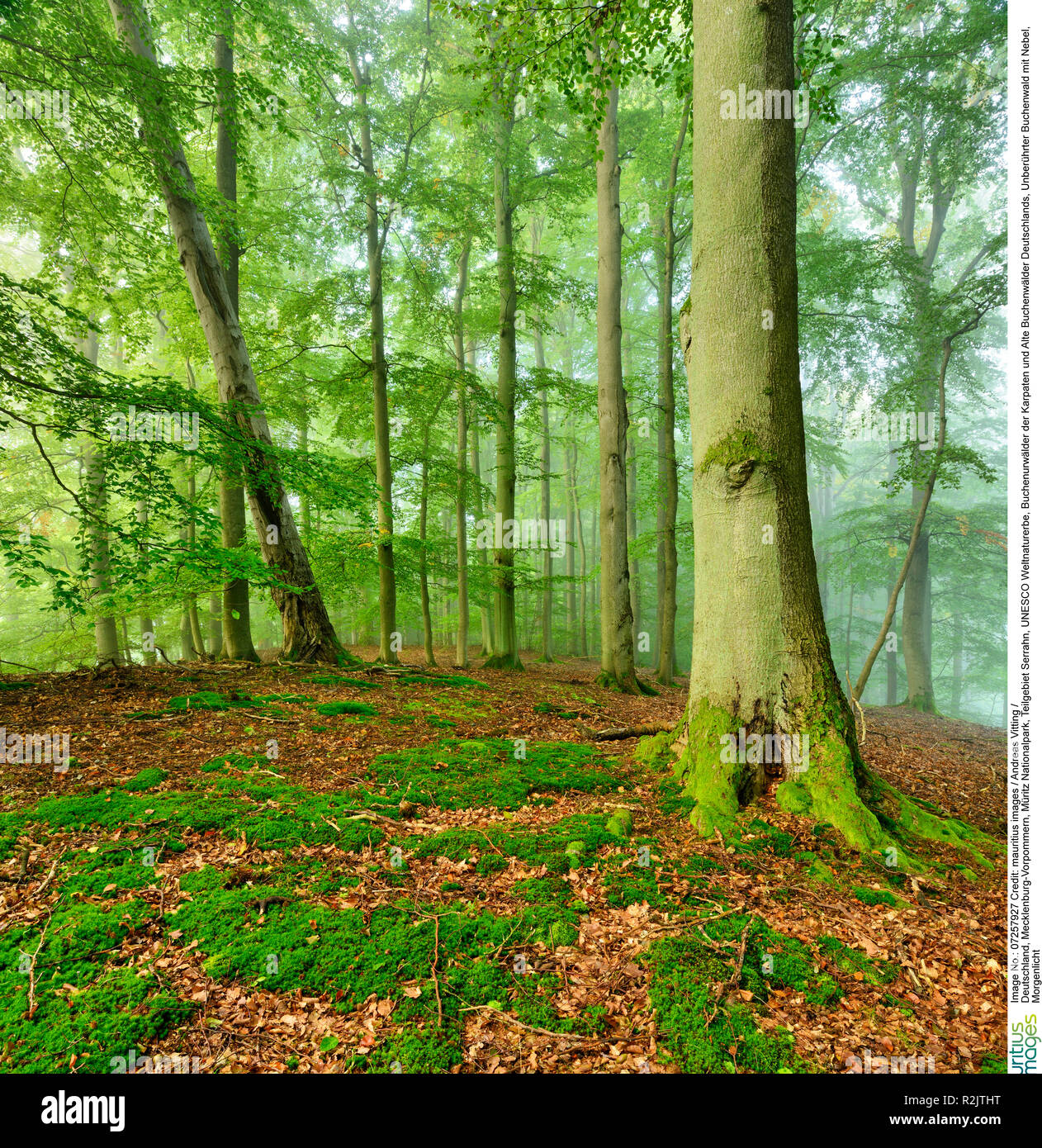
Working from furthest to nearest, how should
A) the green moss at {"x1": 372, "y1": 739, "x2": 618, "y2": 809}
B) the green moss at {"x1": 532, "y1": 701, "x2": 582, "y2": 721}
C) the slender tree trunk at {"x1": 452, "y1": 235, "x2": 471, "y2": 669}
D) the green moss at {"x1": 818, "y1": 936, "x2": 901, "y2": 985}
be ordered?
1. the slender tree trunk at {"x1": 452, "y1": 235, "x2": 471, "y2": 669}
2. the green moss at {"x1": 532, "y1": 701, "x2": 582, "y2": 721}
3. the green moss at {"x1": 372, "y1": 739, "x2": 618, "y2": 809}
4. the green moss at {"x1": 818, "y1": 936, "x2": 901, "y2": 985}

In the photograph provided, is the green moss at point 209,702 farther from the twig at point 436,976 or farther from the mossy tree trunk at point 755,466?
the mossy tree trunk at point 755,466

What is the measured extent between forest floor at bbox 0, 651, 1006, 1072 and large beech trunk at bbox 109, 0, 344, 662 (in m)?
3.59

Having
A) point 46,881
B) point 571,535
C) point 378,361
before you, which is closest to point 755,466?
point 46,881

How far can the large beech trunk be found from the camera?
5.89 metres

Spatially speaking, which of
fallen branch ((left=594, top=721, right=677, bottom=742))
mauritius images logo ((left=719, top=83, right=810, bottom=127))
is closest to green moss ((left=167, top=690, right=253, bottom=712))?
fallen branch ((left=594, top=721, right=677, bottom=742))

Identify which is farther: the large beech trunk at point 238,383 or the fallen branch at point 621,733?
the large beech trunk at point 238,383

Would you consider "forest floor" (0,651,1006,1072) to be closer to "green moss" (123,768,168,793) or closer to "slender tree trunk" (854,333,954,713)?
"green moss" (123,768,168,793)

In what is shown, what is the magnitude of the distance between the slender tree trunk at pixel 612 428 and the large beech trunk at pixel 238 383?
4.87 metres

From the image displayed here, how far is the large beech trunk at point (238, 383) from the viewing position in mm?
5895

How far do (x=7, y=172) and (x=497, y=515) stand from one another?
9.17 m

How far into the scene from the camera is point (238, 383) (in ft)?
22.7

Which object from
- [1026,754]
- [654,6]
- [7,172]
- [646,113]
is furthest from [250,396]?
[646,113]

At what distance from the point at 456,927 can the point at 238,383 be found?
753 cm

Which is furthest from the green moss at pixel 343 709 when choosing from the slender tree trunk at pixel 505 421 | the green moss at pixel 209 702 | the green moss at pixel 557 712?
the slender tree trunk at pixel 505 421
